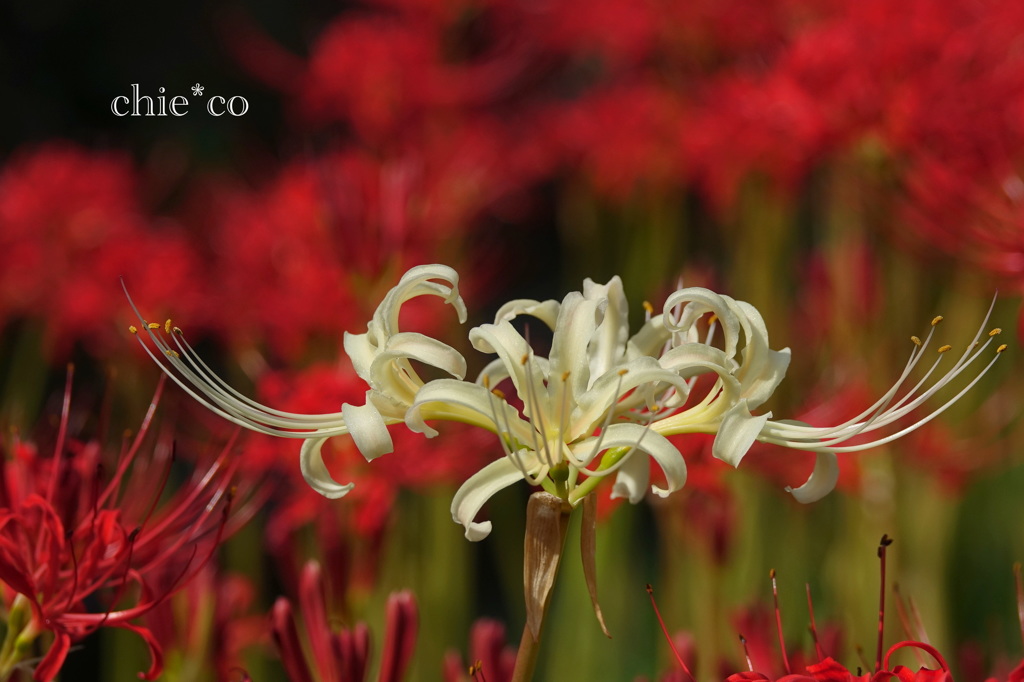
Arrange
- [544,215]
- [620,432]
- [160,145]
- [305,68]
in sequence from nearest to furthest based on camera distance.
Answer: [620,432]
[305,68]
[160,145]
[544,215]

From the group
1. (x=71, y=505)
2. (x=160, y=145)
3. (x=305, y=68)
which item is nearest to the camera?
(x=71, y=505)

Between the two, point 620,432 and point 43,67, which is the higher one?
point 43,67

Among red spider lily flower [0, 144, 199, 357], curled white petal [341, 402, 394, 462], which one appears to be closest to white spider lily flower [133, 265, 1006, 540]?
curled white petal [341, 402, 394, 462]

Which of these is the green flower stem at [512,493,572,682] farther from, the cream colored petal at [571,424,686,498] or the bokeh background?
the bokeh background

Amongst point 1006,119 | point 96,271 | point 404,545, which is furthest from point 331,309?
point 1006,119

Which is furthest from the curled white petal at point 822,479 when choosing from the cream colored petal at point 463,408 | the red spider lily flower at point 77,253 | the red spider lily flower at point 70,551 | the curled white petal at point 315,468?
the red spider lily flower at point 77,253

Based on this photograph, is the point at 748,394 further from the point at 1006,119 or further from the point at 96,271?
the point at 96,271
